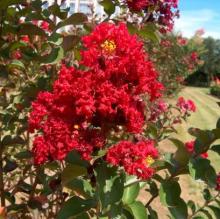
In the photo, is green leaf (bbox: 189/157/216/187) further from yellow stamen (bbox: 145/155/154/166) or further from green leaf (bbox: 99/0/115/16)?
green leaf (bbox: 99/0/115/16)

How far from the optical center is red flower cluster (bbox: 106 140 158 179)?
55.2 inches

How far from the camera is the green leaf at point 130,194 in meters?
1.66

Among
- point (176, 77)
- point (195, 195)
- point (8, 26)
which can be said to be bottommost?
point (195, 195)

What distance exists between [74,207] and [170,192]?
0.34 metres

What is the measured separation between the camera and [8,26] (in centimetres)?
186

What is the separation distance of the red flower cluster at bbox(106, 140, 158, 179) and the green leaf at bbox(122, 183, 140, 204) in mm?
229

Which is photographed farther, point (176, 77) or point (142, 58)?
point (176, 77)

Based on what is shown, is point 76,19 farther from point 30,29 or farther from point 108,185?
point 108,185

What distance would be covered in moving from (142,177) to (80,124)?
0.24 meters

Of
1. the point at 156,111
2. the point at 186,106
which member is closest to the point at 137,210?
the point at 156,111

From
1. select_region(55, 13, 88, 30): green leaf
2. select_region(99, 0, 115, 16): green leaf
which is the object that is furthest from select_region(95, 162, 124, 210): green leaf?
select_region(99, 0, 115, 16): green leaf

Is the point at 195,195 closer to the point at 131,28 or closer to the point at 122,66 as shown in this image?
the point at 131,28

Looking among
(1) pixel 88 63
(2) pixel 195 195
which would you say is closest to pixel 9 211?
(1) pixel 88 63

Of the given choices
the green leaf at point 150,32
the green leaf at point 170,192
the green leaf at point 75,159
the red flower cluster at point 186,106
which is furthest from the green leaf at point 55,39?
the red flower cluster at point 186,106
